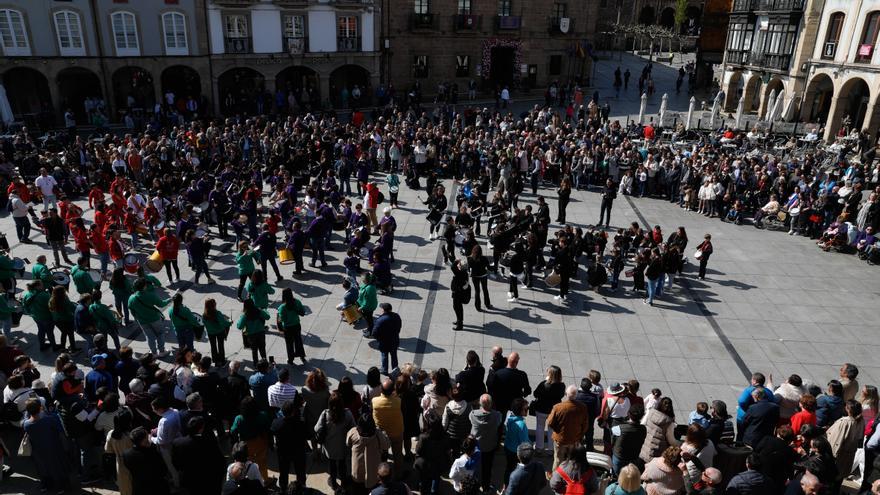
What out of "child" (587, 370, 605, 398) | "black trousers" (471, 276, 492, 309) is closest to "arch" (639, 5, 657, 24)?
"black trousers" (471, 276, 492, 309)

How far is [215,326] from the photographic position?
1077cm

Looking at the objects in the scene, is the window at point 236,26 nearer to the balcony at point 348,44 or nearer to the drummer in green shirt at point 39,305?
the balcony at point 348,44

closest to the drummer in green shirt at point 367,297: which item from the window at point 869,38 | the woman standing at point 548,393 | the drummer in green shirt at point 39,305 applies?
the woman standing at point 548,393

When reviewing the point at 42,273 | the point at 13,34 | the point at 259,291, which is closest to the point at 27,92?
the point at 13,34

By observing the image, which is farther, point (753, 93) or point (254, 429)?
point (753, 93)

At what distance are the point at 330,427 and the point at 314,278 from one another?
803 centimetres

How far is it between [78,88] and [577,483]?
36690 millimetres

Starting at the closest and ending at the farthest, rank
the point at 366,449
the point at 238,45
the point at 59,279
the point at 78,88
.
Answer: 1. the point at 366,449
2. the point at 59,279
3. the point at 78,88
4. the point at 238,45

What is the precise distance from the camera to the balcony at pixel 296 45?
35969 mm

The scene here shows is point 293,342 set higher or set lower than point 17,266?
lower

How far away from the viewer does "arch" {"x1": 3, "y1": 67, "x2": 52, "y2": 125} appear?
106 ft

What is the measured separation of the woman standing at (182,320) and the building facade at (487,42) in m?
32.0

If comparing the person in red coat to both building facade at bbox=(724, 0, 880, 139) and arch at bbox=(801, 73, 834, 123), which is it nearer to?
building facade at bbox=(724, 0, 880, 139)

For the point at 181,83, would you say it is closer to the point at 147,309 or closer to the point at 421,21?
the point at 421,21
